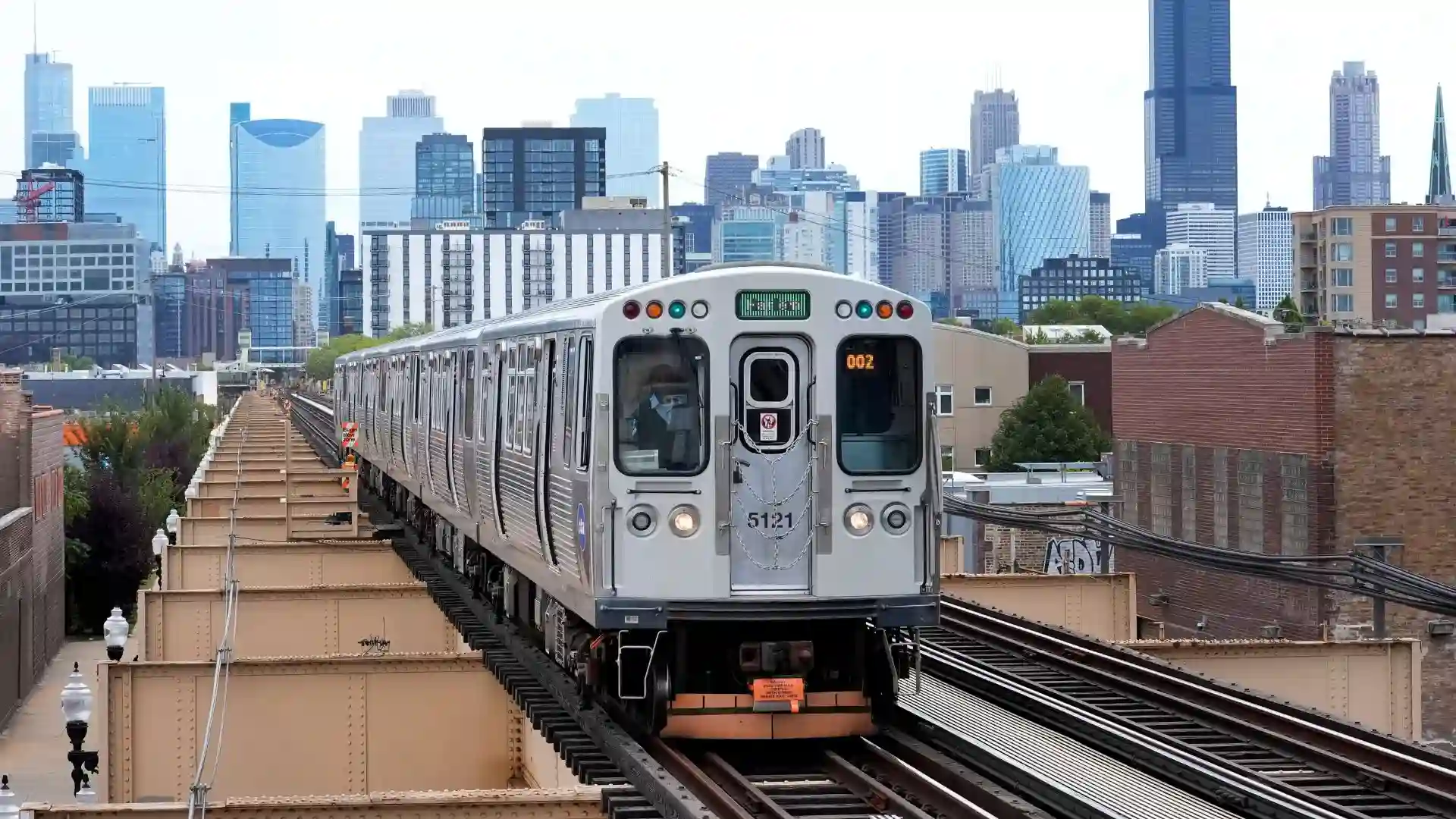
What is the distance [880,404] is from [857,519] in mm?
721

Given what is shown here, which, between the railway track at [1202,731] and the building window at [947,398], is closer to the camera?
the railway track at [1202,731]

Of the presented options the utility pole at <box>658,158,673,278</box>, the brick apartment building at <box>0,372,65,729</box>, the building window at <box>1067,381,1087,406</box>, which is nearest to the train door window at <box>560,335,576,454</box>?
the utility pole at <box>658,158,673,278</box>

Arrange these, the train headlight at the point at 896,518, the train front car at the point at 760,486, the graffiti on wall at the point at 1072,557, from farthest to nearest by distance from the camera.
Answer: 1. the graffiti on wall at the point at 1072,557
2. the train headlight at the point at 896,518
3. the train front car at the point at 760,486

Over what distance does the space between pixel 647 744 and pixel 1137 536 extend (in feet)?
36.5

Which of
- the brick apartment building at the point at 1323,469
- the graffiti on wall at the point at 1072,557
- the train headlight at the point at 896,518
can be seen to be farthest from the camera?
the graffiti on wall at the point at 1072,557

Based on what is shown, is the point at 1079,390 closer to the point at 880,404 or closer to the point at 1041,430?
the point at 1041,430

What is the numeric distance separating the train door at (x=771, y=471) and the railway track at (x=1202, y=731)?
165 centimetres

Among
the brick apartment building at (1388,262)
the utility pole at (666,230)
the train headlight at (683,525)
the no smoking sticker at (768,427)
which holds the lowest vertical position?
the train headlight at (683,525)

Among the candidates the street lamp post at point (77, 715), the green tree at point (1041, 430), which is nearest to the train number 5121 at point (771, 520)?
the street lamp post at point (77, 715)

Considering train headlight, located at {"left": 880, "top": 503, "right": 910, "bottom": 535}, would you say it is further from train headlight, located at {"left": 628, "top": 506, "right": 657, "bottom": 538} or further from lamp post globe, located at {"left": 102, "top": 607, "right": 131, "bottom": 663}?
lamp post globe, located at {"left": 102, "top": 607, "right": 131, "bottom": 663}

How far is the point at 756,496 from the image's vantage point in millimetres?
11961

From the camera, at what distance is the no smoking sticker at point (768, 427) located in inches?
473

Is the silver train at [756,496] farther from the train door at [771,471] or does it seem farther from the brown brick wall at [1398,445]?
the brown brick wall at [1398,445]

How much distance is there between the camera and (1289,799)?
1018 centimetres
